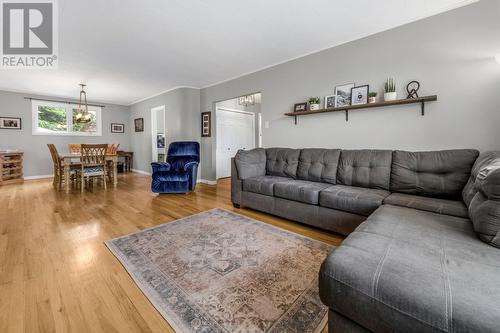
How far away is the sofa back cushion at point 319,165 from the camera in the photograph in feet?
9.29

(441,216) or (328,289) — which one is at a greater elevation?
(441,216)

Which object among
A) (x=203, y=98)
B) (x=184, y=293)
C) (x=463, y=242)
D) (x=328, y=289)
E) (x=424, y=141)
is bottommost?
(x=184, y=293)

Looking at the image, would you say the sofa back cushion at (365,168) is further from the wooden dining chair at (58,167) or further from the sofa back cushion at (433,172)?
the wooden dining chair at (58,167)

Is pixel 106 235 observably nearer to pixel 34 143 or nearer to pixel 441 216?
pixel 441 216

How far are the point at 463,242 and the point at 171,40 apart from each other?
11.8 feet

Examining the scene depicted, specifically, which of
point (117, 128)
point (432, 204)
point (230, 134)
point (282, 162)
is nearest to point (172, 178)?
point (282, 162)

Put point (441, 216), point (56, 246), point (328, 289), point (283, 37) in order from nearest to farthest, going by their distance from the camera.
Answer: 1. point (328, 289)
2. point (441, 216)
3. point (56, 246)
4. point (283, 37)

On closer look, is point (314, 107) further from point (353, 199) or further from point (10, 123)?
point (10, 123)

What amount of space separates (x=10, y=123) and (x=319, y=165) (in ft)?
25.2

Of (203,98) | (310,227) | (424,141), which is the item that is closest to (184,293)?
(310,227)

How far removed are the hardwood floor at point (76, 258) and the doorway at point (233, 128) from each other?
2.17 m

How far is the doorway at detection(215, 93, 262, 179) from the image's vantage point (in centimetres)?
572

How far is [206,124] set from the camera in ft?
17.7

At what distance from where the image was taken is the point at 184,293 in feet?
4.77
